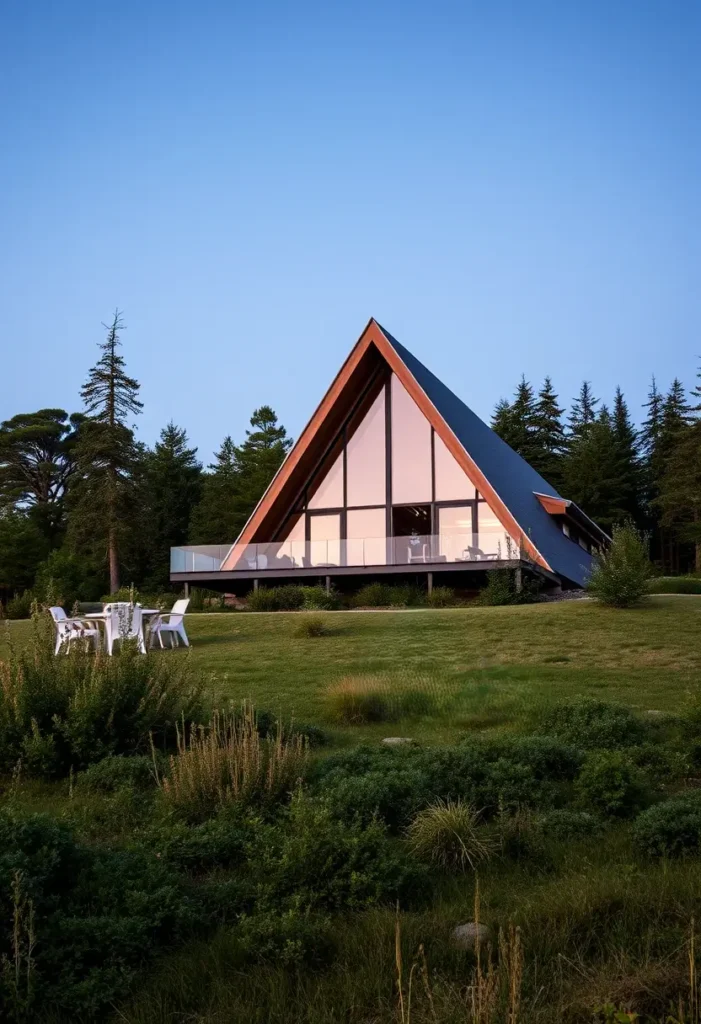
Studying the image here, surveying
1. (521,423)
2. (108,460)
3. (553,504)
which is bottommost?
(553,504)

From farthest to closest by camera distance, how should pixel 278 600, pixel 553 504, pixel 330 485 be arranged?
pixel 330 485
pixel 553 504
pixel 278 600

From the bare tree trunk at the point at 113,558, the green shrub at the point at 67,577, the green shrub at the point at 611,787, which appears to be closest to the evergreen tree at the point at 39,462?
the bare tree trunk at the point at 113,558

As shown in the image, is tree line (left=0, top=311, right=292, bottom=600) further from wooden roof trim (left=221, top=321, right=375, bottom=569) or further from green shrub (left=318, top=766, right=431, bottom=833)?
green shrub (left=318, top=766, right=431, bottom=833)

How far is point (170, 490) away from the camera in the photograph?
4572 centimetres

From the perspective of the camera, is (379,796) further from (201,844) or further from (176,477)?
(176,477)

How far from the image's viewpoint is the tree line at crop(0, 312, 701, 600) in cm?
3606

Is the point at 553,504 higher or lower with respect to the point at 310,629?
higher

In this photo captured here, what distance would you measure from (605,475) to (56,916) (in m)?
40.1

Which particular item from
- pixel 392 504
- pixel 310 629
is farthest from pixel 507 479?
pixel 310 629

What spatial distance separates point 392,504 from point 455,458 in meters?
2.97

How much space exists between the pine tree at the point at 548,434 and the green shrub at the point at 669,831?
132ft

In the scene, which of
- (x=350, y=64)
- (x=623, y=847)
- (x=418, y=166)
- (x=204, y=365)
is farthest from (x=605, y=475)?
(x=623, y=847)

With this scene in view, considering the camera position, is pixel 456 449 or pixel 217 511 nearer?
pixel 456 449

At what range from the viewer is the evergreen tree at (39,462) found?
44.0 meters
